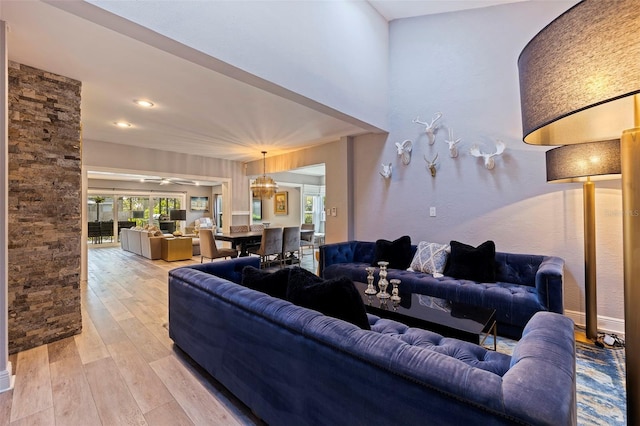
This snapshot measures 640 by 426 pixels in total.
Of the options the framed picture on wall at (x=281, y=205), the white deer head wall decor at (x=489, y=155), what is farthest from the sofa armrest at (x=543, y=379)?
the framed picture on wall at (x=281, y=205)

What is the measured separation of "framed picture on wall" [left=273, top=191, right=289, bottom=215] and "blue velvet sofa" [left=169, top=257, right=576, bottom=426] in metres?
Answer: 9.17

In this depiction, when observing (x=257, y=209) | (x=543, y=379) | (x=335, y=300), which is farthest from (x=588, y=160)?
(x=257, y=209)

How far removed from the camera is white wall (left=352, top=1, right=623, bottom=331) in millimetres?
3102

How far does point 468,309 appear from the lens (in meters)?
2.37

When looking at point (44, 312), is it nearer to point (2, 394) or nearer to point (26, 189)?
point (2, 394)

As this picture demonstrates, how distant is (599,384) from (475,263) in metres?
1.37

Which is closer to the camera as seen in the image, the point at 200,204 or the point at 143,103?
the point at 143,103

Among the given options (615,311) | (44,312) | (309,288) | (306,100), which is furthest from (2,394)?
(615,311)

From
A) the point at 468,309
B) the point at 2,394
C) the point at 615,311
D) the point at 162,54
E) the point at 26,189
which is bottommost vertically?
the point at 2,394

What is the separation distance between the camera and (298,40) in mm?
2832

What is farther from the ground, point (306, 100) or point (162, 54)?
point (162, 54)

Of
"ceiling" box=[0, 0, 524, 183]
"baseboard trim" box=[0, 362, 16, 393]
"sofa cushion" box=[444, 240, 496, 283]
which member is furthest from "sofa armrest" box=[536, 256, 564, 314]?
"baseboard trim" box=[0, 362, 16, 393]

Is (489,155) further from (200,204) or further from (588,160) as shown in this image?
(200,204)

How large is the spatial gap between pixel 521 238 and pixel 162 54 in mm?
4256
